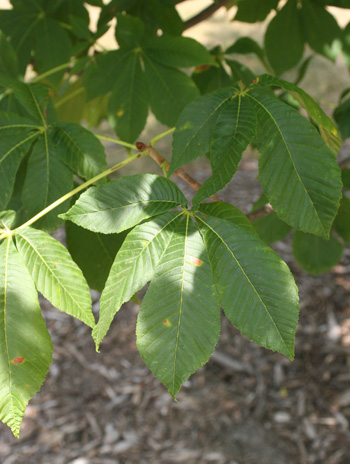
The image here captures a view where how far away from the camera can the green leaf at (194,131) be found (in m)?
0.72

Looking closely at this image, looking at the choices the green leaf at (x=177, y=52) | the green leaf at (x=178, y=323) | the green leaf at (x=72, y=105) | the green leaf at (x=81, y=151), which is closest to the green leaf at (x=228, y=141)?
the green leaf at (x=178, y=323)

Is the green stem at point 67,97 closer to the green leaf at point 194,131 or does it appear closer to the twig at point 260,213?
the twig at point 260,213

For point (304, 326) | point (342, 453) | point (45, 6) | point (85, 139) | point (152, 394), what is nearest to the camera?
point (85, 139)

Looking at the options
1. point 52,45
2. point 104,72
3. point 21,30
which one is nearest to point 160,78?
point 104,72

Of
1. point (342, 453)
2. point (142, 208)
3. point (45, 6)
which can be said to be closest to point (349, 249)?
point (342, 453)

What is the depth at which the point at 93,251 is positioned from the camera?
2.97 feet

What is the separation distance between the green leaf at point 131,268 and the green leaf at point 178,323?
0.07 feet

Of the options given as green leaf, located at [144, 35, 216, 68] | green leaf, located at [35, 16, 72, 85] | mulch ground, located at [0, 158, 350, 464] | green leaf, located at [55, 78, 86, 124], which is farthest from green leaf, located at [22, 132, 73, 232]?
mulch ground, located at [0, 158, 350, 464]

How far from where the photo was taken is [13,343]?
0.64 meters

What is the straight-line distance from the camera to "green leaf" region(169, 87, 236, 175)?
0.72m

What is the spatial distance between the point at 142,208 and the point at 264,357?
1629 millimetres

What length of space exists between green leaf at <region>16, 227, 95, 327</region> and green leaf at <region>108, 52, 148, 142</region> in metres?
0.54

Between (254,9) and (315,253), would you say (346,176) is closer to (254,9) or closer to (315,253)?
(315,253)

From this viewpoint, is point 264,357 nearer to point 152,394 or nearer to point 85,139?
point 152,394
